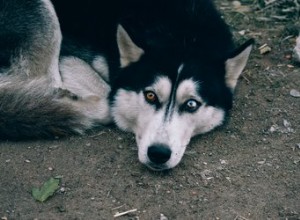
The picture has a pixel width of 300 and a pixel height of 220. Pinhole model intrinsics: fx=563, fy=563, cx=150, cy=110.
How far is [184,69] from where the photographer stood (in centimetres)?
429

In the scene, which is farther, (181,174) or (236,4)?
(236,4)

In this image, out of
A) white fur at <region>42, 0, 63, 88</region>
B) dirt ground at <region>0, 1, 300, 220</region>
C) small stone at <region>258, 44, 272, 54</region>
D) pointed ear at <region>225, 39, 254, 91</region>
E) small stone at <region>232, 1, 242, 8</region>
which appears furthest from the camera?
small stone at <region>232, 1, 242, 8</region>

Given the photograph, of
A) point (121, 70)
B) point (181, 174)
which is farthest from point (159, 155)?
point (121, 70)

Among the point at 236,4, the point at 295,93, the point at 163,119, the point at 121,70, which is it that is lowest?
the point at 236,4

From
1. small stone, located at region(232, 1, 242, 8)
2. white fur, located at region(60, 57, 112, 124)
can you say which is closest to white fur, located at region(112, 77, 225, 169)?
white fur, located at region(60, 57, 112, 124)

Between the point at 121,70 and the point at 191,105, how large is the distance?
746 mm

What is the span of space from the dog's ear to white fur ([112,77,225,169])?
26 centimetres

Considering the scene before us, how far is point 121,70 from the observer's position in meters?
4.68

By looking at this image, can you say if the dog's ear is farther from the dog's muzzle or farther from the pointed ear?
the dog's muzzle

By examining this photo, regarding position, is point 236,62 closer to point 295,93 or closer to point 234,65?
point 234,65

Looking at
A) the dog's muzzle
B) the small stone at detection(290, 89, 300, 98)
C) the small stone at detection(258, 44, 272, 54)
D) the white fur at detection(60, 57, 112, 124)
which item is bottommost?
the small stone at detection(258, 44, 272, 54)

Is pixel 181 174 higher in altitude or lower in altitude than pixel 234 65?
lower

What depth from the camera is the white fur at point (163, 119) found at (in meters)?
4.07

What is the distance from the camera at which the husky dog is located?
4242mm
